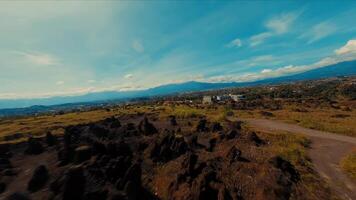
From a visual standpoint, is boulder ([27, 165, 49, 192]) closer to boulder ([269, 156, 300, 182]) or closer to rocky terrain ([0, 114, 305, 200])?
rocky terrain ([0, 114, 305, 200])

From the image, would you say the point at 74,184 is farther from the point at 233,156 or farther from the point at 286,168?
the point at 286,168

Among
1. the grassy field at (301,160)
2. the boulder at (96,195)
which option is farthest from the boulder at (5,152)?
the grassy field at (301,160)

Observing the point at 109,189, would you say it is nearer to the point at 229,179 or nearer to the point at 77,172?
the point at 77,172

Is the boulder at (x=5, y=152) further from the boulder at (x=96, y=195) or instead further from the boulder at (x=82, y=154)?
the boulder at (x=96, y=195)

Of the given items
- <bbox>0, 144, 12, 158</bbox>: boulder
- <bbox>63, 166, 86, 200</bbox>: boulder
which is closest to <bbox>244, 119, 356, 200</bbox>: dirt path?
<bbox>63, 166, 86, 200</bbox>: boulder

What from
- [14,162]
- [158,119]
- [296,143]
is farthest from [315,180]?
[158,119]

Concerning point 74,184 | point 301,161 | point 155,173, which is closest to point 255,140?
point 301,161
